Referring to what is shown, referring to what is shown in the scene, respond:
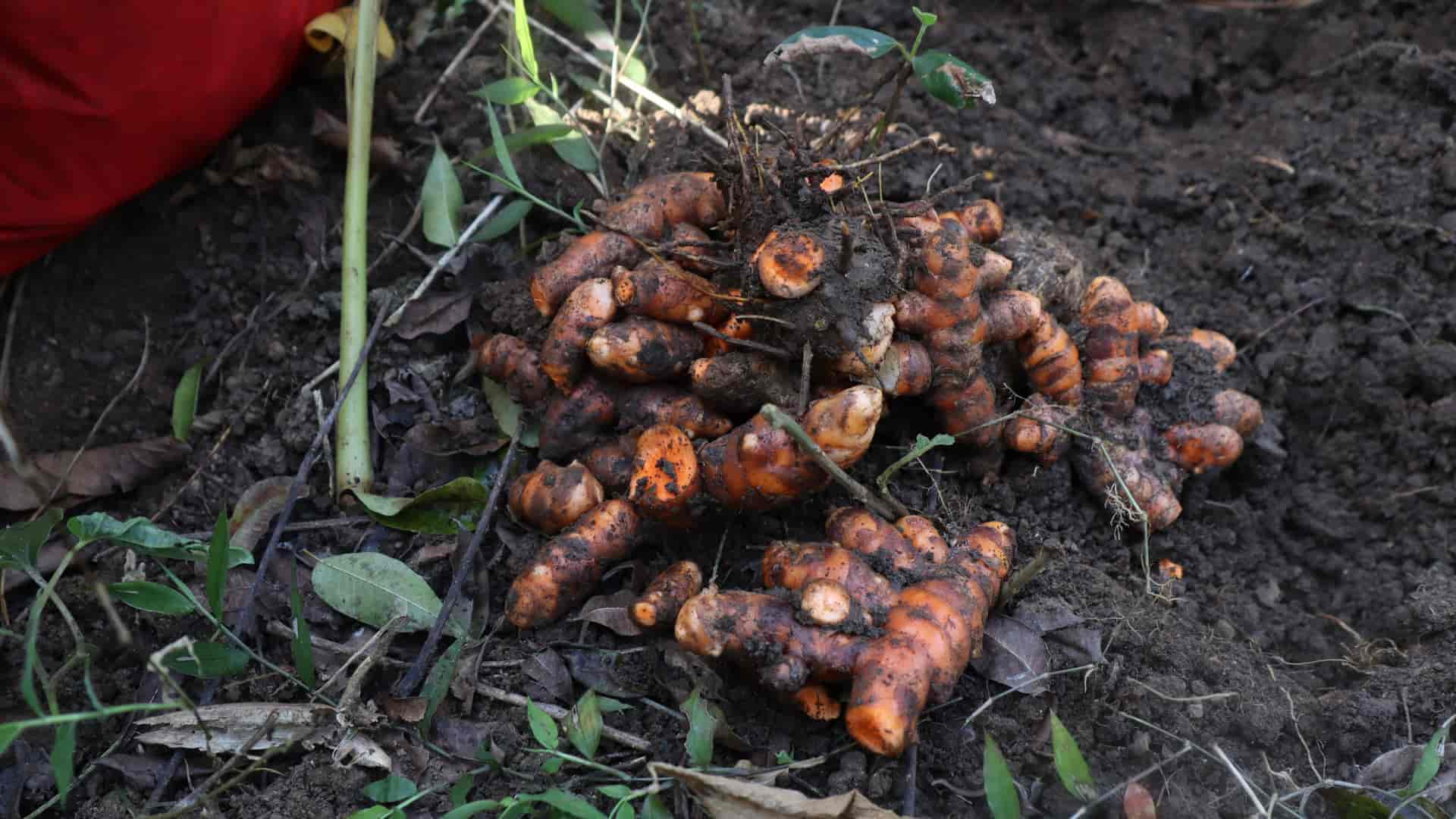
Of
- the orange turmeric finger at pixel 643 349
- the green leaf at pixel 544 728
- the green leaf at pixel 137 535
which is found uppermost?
the orange turmeric finger at pixel 643 349

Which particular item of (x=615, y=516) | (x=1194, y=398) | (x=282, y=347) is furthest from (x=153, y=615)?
(x=1194, y=398)

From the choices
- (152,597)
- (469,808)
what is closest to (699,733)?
(469,808)

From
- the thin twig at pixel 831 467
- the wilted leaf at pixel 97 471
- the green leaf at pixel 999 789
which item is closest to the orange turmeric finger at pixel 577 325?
the thin twig at pixel 831 467

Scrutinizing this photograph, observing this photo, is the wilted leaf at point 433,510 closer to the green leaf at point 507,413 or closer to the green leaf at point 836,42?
the green leaf at point 507,413

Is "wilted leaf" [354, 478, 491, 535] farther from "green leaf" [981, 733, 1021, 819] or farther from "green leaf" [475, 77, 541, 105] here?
"green leaf" [981, 733, 1021, 819]

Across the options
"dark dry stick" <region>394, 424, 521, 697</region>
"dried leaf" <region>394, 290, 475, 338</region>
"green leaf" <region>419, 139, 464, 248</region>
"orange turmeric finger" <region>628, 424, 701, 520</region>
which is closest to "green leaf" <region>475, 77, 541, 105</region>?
Result: "green leaf" <region>419, 139, 464, 248</region>

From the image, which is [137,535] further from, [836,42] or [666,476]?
[836,42]
